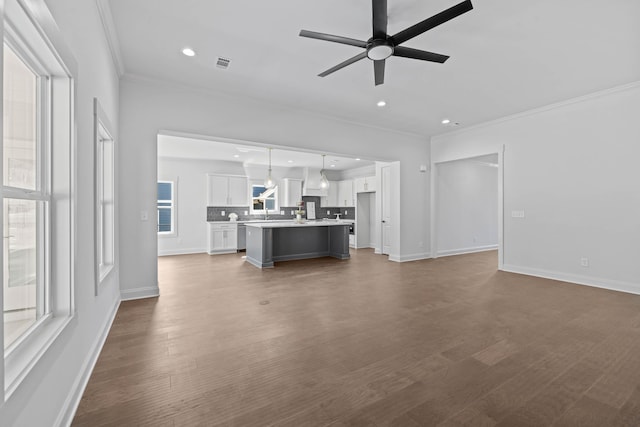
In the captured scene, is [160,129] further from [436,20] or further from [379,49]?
[436,20]

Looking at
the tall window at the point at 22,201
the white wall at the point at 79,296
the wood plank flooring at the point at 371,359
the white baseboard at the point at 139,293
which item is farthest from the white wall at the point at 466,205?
the tall window at the point at 22,201

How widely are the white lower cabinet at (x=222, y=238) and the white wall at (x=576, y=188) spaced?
6.56 metres

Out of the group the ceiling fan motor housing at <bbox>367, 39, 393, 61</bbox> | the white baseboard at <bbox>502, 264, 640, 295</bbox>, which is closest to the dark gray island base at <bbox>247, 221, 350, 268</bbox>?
the white baseboard at <bbox>502, 264, 640, 295</bbox>

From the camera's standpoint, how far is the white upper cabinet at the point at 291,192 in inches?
377

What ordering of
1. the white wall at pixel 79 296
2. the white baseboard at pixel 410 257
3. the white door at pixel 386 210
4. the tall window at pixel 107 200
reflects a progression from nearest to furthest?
the white wall at pixel 79 296 < the tall window at pixel 107 200 < the white baseboard at pixel 410 257 < the white door at pixel 386 210

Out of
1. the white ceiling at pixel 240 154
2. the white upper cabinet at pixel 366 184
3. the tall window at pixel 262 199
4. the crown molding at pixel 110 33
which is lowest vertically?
the tall window at pixel 262 199

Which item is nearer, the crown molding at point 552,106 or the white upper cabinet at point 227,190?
the crown molding at point 552,106

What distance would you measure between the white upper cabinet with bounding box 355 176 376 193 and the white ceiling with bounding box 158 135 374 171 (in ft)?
1.88

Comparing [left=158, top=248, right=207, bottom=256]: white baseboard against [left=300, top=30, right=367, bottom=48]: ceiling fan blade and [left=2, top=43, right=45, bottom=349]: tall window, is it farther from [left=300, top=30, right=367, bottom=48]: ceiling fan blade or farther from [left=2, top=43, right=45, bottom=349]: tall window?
[left=300, top=30, right=367, bottom=48]: ceiling fan blade

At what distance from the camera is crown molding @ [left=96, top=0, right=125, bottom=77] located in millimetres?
2476

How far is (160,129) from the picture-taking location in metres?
4.00

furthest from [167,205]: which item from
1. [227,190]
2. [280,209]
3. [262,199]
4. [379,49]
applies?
[379,49]

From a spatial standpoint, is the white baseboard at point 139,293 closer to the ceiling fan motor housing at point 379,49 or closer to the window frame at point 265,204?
the ceiling fan motor housing at point 379,49

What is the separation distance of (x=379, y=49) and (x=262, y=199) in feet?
23.7
